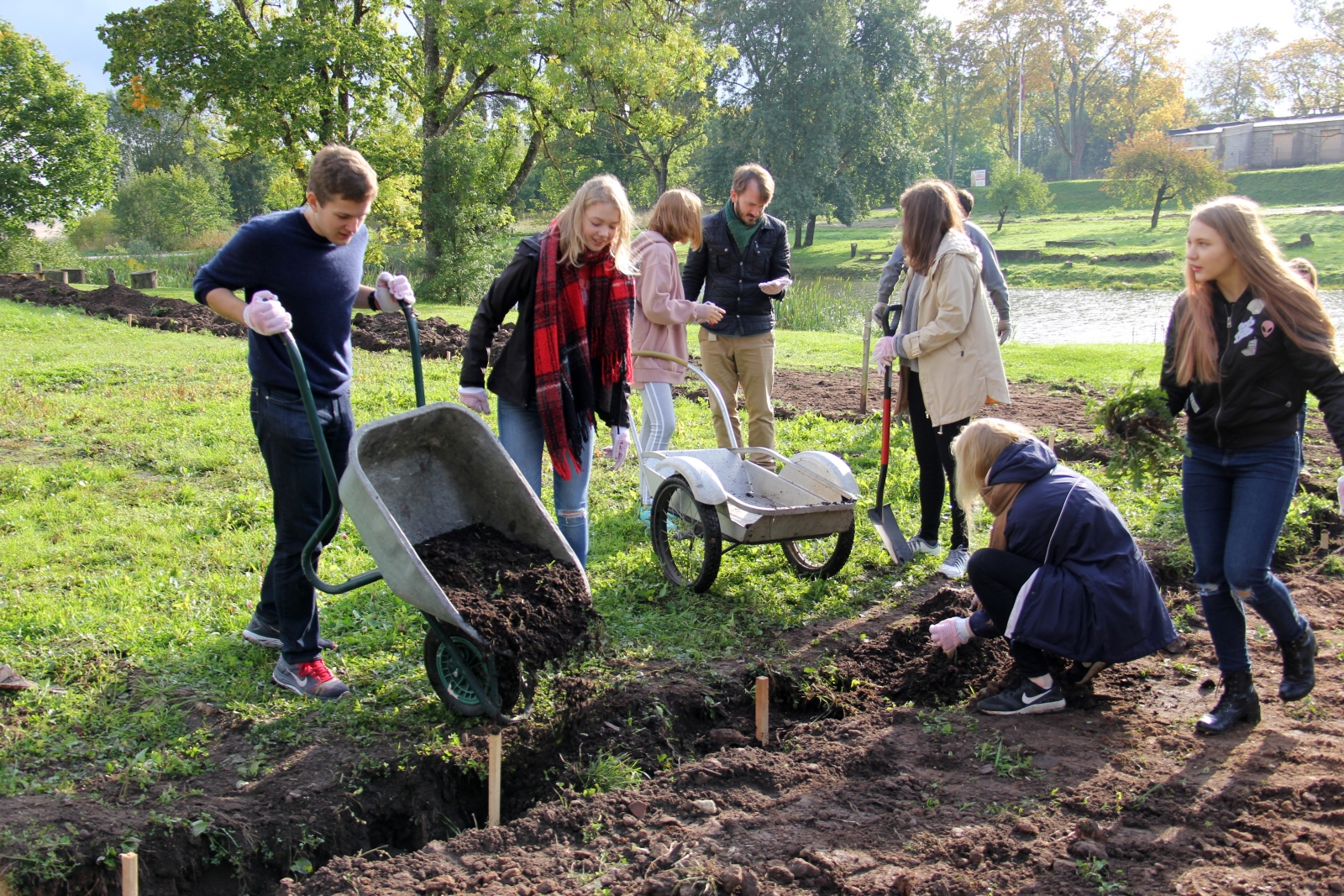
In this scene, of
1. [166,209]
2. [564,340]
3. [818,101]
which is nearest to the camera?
[564,340]

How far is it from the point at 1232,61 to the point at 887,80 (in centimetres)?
4681

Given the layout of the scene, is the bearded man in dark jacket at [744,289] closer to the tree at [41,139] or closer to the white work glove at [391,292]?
the white work glove at [391,292]

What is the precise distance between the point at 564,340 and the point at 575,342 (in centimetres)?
5

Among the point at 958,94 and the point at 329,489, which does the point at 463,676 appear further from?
the point at 958,94

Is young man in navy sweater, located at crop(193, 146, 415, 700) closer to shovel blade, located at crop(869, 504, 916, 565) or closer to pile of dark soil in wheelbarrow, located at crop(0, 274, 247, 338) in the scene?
shovel blade, located at crop(869, 504, 916, 565)

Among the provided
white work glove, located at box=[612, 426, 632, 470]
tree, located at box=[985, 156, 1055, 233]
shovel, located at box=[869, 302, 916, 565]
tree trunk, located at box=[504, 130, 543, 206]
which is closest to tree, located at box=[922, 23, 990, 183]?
tree, located at box=[985, 156, 1055, 233]

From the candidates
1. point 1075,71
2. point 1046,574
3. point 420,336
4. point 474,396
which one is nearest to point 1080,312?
point 420,336

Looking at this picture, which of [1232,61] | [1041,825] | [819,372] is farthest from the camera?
[1232,61]

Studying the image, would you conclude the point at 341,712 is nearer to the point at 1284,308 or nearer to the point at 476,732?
the point at 476,732

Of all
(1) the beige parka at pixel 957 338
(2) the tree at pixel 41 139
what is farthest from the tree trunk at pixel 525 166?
(1) the beige parka at pixel 957 338

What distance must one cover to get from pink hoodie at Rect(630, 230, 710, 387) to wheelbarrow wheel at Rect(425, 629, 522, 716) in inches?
94.7

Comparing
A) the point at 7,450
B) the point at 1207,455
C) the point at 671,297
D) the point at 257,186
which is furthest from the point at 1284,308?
the point at 257,186

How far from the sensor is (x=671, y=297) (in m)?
5.65

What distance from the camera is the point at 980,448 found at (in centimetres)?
386
